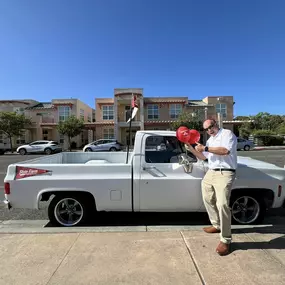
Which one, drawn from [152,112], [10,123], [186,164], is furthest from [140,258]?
[152,112]

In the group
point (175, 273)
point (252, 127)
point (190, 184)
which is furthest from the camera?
point (252, 127)

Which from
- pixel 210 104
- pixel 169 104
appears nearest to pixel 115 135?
pixel 169 104

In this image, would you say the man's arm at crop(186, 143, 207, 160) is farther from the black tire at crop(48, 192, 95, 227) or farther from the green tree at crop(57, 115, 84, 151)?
the green tree at crop(57, 115, 84, 151)

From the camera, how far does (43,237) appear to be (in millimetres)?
3752

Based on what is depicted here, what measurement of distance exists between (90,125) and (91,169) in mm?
32020

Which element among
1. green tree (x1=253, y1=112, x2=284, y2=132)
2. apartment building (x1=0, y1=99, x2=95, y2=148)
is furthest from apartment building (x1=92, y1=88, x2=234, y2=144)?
green tree (x1=253, y1=112, x2=284, y2=132)

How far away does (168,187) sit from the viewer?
4098 millimetres

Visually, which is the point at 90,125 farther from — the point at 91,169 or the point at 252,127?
the point at 91,169

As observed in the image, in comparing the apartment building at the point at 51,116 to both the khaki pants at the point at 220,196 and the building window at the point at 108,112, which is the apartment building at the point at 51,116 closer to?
the building window at the point at 108,112

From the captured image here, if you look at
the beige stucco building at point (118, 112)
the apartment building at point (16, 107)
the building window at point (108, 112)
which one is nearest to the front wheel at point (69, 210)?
the beige stucco building at point (118, 112)

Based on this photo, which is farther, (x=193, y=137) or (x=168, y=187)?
(x=168, y=187)

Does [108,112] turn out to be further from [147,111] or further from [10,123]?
[10,123]

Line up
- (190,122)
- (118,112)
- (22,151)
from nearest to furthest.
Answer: (22,151)
(190,122)
(118,112)

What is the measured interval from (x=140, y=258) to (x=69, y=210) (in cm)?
176
